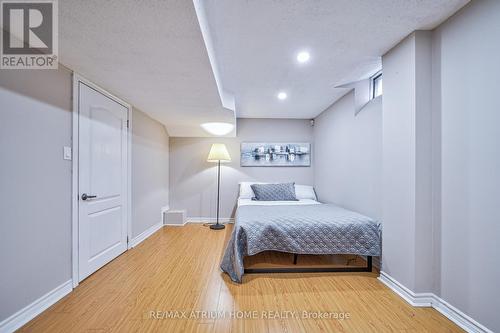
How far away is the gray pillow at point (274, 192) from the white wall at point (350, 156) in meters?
0.66

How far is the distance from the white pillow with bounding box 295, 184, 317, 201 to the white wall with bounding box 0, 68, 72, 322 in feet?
11.4

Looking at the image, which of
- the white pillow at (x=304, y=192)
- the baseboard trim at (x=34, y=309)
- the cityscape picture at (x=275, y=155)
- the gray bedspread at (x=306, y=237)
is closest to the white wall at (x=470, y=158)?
the gray bedspread at (x=306, y=237)

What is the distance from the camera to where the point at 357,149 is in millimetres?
2906

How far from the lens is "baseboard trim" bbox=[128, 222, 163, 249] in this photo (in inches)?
120

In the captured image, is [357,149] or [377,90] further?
[357,149]

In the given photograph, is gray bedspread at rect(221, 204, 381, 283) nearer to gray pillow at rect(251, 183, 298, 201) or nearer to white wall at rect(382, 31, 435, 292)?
white wall at rect(382, 31, 435, 292)

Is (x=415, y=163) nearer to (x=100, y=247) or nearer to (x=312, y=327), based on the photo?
(x=312, y=327)

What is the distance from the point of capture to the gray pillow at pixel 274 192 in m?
3.88

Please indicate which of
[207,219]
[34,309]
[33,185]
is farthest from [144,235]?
[33,185]

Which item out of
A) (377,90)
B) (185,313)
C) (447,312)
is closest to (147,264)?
(185,313)

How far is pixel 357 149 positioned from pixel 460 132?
140 cm

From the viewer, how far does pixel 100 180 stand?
2357 millimetres

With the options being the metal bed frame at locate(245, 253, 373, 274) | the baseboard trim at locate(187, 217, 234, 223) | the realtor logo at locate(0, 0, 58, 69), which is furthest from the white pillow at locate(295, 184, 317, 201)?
the realtor logo at locate(0, 0, 58, 69)

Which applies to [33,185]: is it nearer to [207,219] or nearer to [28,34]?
[28,34]
